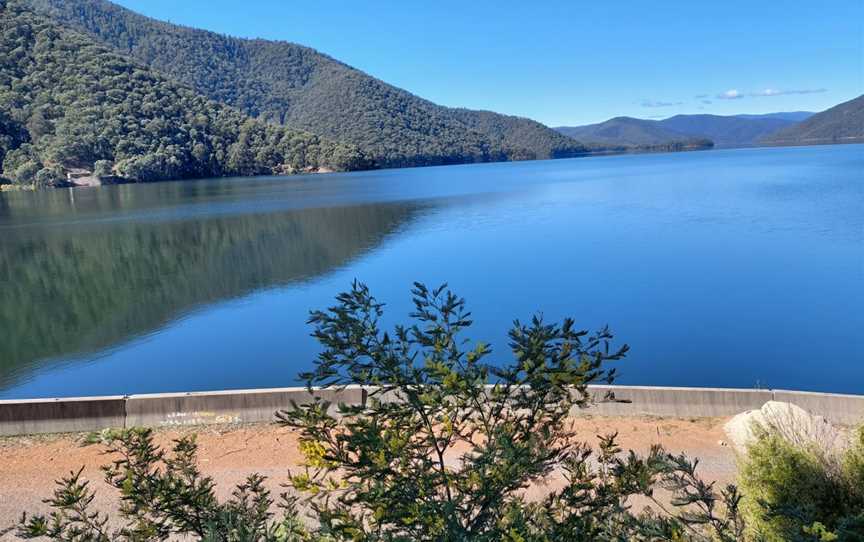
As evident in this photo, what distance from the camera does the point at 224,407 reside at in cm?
1085

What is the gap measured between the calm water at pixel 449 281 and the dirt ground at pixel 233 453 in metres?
6.76

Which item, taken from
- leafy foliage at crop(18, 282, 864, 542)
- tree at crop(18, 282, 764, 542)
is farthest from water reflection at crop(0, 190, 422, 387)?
tree at crop(18, 282, 764, 542)

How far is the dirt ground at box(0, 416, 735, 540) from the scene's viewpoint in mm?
8242

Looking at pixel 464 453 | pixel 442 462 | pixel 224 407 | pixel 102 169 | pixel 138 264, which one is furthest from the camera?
pixel 102 169

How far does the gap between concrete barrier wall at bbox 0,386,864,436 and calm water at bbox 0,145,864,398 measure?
18.4 feet

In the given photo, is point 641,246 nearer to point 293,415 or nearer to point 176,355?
point 176,355

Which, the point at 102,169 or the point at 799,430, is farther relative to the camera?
the point at 102,169

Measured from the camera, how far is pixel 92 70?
120000 mm

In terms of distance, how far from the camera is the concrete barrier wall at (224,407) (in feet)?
34.4

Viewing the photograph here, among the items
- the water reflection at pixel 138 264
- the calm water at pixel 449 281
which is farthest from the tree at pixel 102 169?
the calm water at pixel 449 281

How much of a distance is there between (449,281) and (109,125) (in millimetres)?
99735

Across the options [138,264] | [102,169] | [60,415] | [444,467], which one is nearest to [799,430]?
[444,467]

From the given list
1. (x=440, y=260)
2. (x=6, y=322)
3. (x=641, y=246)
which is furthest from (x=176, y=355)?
(x=641, y=246)

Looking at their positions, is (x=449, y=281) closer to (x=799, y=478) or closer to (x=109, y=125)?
(x=799, y=478)
